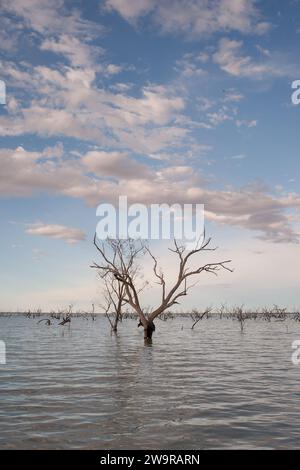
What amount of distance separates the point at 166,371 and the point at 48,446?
32.3 ft

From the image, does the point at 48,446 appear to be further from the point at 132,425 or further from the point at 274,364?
the point at 274,364

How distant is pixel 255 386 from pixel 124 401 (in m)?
4.78

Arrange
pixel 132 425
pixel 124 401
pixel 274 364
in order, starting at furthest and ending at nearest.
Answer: pixel 274 364 < pixel 124 401 < pixel 132 425

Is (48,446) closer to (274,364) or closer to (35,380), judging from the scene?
(35,380)

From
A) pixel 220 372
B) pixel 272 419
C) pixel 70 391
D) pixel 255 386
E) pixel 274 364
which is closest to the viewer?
pixel 272 419

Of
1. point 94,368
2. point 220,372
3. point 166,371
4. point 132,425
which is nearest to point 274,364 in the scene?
point 220,372

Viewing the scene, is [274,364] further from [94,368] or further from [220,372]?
[94,368]

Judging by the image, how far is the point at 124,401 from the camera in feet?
36.8

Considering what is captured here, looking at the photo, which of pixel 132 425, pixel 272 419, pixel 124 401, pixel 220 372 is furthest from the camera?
pixel 220 372
